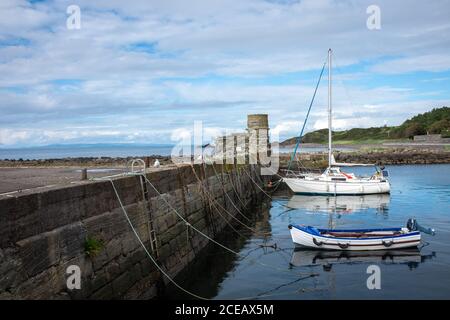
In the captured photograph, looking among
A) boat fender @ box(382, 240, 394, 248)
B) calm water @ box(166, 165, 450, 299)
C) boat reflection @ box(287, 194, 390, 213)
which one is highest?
boat fender @ box(382, 240, 394, 248)

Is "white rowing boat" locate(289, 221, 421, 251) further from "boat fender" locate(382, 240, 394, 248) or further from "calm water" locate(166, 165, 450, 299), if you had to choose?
"calm water" locate(166, 165, 450, 299)

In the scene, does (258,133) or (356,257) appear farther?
(258,133)

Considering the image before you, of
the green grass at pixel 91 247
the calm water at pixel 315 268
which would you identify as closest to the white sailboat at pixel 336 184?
the calm water at pixel 315 268

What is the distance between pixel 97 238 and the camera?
946 cm

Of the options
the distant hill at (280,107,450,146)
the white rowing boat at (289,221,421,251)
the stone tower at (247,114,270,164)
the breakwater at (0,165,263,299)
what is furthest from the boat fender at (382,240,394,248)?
the distant hill at (280,107,450,146)

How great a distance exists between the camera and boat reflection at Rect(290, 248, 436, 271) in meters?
16.2

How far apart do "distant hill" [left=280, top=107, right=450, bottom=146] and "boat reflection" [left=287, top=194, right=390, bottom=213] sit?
87.3 meters

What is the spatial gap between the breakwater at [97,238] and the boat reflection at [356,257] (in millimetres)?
3898

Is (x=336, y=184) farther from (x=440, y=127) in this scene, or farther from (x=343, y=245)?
(x=440, y=127)

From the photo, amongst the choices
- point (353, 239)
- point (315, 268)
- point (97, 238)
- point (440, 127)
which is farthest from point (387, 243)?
point (440, 127)

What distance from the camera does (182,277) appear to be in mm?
13609

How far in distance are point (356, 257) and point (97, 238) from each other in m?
10.7
